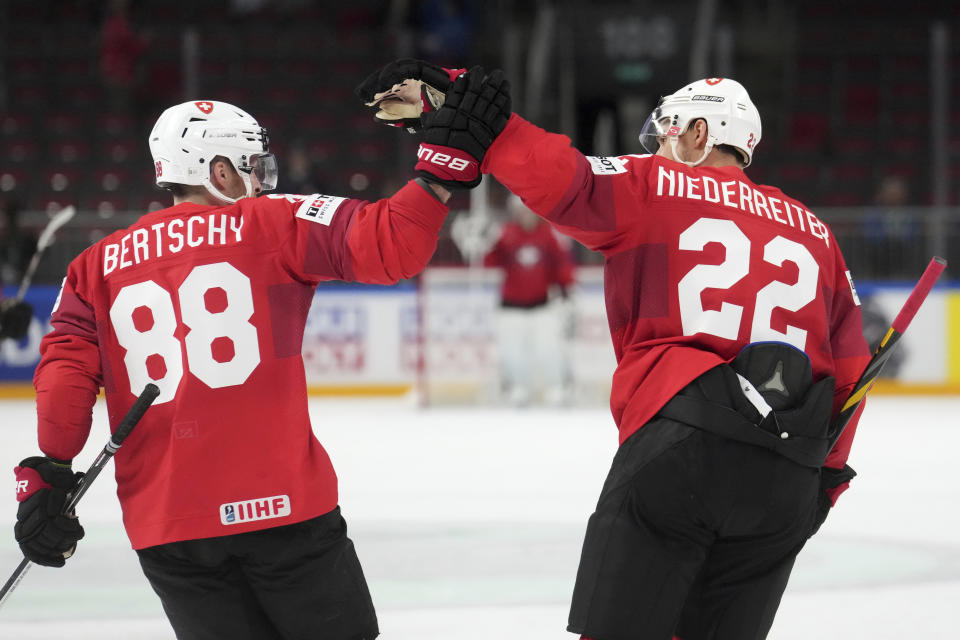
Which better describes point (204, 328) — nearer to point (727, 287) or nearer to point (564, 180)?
point (564, 180)

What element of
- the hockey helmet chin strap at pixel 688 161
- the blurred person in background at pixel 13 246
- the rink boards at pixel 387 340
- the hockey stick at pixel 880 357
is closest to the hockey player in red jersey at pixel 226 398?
the hockey helmet chin strap at pixel 688 161

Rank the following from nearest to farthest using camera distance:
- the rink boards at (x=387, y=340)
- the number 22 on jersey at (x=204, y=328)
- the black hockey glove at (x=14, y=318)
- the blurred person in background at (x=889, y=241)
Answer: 1. the number 22 on jersey at (x=204, y=328)
2. the black hockey glove at (x=14, y=318)
3. the rink boards at (x=387, y=340)
4. the blurred person in background at (x=889, y=241)

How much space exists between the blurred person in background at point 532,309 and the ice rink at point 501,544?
167 cm

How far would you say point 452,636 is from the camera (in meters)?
3.56

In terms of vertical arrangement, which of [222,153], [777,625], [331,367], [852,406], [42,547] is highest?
[222,153]

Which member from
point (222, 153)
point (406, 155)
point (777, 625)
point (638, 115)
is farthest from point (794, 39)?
point (222, 153)

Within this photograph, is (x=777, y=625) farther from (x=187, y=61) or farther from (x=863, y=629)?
(x=187, y=61)

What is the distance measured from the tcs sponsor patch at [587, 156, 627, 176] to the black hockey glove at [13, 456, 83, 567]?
1150mm

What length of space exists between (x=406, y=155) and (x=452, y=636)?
982cm

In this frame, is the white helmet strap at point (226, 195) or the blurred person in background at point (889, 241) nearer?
the white helmet strap at point (226, 195)

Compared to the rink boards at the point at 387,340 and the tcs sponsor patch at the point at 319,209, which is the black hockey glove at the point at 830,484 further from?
the rink boards at the point at 387,340

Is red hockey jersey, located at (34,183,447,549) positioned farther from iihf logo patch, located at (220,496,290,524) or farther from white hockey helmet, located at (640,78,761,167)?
white hockey helmet, located at (640,78,761,167)

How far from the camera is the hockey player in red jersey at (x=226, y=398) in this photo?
2346 mm

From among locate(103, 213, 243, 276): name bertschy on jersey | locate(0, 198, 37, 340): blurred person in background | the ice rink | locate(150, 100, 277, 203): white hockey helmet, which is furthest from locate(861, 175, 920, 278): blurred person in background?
locate(103, 213, 243, 276): name bertschy on jersey
